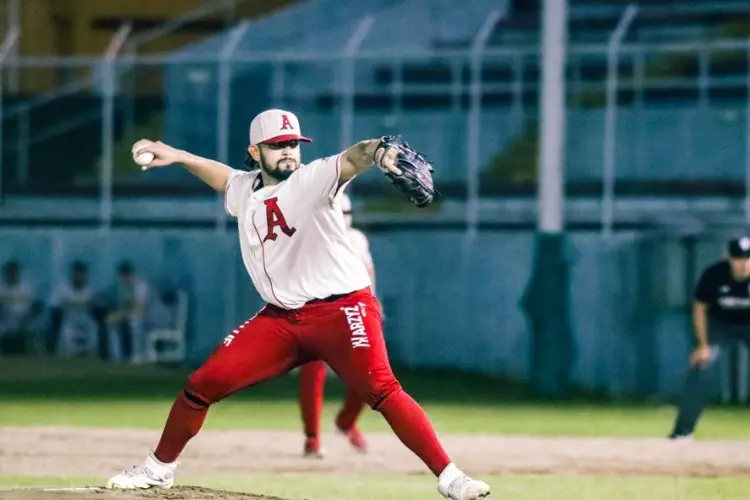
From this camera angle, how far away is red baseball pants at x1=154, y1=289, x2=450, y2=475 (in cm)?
912

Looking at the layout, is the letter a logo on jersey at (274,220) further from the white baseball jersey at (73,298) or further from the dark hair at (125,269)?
the white baseball jersey at (73,298)

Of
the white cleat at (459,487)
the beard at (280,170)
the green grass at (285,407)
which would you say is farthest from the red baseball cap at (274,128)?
the green grass at (285,407)

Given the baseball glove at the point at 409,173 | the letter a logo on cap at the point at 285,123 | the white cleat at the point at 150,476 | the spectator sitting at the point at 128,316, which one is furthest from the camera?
the spectator sitting at the point at 128,316

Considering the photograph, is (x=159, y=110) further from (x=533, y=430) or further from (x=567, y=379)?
(x=533, y=430)

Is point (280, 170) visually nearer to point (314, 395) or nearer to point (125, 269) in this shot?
point (314, 395)

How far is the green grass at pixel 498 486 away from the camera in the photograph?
1094cm

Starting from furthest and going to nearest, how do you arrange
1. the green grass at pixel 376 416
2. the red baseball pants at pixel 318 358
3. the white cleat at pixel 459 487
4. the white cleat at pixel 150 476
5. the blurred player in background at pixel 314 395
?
the blurred player in background at pixel 314 395 < the green grass at pixel 376 416 < the white cleat at pixel 150 476 < the red baseball pants at pixel 318 358 < the white cleat at pixel 459 487

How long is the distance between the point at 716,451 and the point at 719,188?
1167 cm

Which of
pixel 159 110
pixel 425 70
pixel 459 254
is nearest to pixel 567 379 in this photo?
pixel 459 254

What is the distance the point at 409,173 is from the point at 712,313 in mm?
7403

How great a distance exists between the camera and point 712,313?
50.1 feet

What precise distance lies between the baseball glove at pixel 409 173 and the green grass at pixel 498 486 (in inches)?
110

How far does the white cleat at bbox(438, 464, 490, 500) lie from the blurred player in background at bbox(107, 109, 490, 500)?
2 cm

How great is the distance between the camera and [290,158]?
948 centimetres
